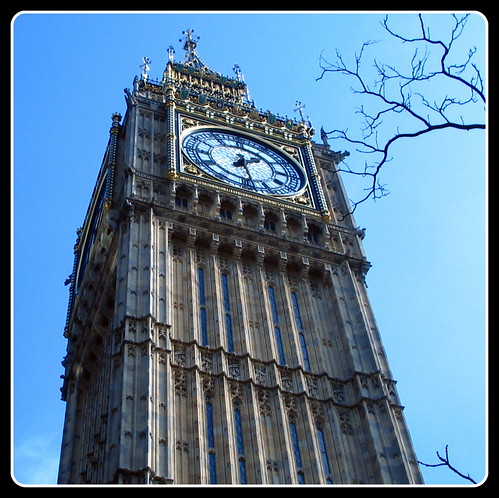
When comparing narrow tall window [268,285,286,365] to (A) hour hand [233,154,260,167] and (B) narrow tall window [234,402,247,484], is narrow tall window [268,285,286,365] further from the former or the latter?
(A) hour hand [233,154,260,167]

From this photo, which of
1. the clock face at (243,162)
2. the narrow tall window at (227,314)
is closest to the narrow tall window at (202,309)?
the narrow tall window at (227,314)

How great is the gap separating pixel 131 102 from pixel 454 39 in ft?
116

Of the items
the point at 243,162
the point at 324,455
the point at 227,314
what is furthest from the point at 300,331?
the point at 243,162

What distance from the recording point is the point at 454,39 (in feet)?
41.8

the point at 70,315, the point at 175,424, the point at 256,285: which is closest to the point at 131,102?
the point at 70,315

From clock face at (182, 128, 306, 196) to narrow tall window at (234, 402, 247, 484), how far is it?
14.6 meters

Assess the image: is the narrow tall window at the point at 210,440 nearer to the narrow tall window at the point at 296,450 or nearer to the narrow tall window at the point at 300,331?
the narrow tall window at the point at 296,450

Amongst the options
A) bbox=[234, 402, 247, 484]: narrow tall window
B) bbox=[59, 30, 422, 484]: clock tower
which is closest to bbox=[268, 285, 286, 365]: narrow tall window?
bbox=[59, 30, 422, 484]: clock tower

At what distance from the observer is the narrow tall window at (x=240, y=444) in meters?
27.2

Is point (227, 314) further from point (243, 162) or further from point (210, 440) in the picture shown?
point (243, 162)

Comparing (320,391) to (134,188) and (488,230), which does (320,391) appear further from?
(488,230)

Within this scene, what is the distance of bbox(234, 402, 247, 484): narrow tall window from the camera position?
27155 mm

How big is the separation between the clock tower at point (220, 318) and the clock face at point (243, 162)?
10cm

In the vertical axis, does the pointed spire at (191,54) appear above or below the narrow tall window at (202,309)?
above
